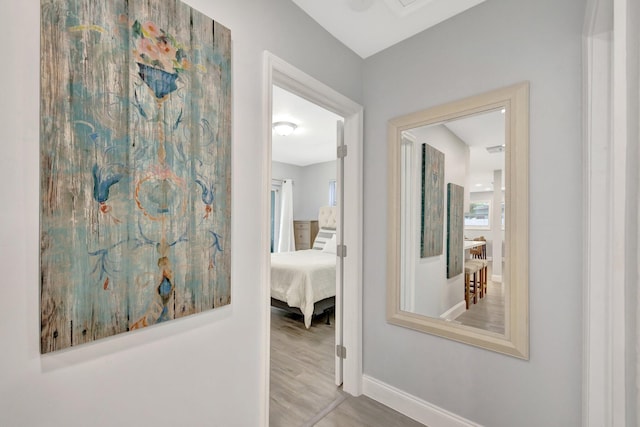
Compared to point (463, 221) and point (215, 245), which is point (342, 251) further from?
point (215, 245)

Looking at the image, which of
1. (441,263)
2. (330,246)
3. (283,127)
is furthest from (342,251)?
(330,246)

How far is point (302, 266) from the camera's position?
3637 millimetres

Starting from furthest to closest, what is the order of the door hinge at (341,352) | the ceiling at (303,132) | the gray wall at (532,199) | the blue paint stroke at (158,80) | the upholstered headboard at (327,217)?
the upholstered headboard at (327,217) → the ceiling at (303,132) → the door hinge at (341,352) → the gray wall at (532,199) → the blue paint stroke at (158,80)

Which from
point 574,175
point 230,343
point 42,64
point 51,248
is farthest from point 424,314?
point 42,64

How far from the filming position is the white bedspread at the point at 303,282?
344 centimetres

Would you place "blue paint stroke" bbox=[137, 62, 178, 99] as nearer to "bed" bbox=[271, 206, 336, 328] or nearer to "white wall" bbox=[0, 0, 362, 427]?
"white wall" bbox=[0, 0, 362, 427]

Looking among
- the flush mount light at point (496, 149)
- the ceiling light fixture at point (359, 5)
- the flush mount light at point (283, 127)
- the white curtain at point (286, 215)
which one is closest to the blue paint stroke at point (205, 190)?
the ceiling light fixture at point (359, 5)

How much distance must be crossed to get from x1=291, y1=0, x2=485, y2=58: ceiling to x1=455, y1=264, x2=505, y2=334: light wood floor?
1590 mm

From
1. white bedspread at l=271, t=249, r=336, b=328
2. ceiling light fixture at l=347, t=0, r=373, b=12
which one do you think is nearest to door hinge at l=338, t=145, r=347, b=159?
ceiling light fixture at l=347, t=0, r=373, b=12

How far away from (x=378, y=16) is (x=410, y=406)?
253 cm

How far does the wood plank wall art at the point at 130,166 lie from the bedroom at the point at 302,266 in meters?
1.28

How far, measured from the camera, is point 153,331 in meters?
1.07

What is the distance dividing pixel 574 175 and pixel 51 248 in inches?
82.9

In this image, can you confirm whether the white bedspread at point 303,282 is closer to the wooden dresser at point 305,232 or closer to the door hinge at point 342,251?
the door hinge at point 342,251
